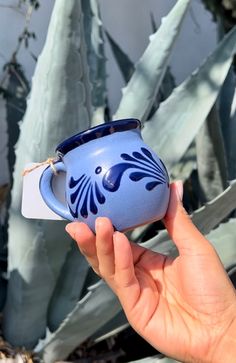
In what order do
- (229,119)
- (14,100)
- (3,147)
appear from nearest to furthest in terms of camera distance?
1. (229,119)
2. (14,100)
3. (3,147)

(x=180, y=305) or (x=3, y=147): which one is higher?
(x=180, y=305)

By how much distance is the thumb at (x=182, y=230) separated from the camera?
3.02ft

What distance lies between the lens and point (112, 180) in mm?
887

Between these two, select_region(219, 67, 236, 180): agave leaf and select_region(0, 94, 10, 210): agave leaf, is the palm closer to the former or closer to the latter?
select_region(219, 67, 236, 180): agave leaf

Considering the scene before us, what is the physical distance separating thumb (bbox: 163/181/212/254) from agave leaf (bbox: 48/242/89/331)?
618 millimetres

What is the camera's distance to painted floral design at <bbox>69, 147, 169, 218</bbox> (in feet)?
2.92

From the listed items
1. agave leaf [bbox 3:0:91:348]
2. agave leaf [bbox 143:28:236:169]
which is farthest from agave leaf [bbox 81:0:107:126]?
agave leaf [bbox 3:0:91:348]

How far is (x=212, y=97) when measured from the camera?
1.53 m

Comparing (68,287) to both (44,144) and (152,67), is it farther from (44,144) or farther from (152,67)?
(152,67)

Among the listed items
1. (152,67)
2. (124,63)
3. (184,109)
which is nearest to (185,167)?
(184,109)

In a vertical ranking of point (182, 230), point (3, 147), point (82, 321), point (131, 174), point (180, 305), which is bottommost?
point (82, 321)

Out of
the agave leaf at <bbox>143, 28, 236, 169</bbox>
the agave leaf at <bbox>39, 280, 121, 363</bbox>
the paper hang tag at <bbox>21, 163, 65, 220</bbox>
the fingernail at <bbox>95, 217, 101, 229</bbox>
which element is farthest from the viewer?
the agave leaf at <bbox>143, 28, 236, 169</bbox>

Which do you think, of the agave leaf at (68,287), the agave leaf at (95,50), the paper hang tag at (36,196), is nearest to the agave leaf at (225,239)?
the agave leaf at (68,287)

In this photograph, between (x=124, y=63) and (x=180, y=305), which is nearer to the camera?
(x=180, y=305)
